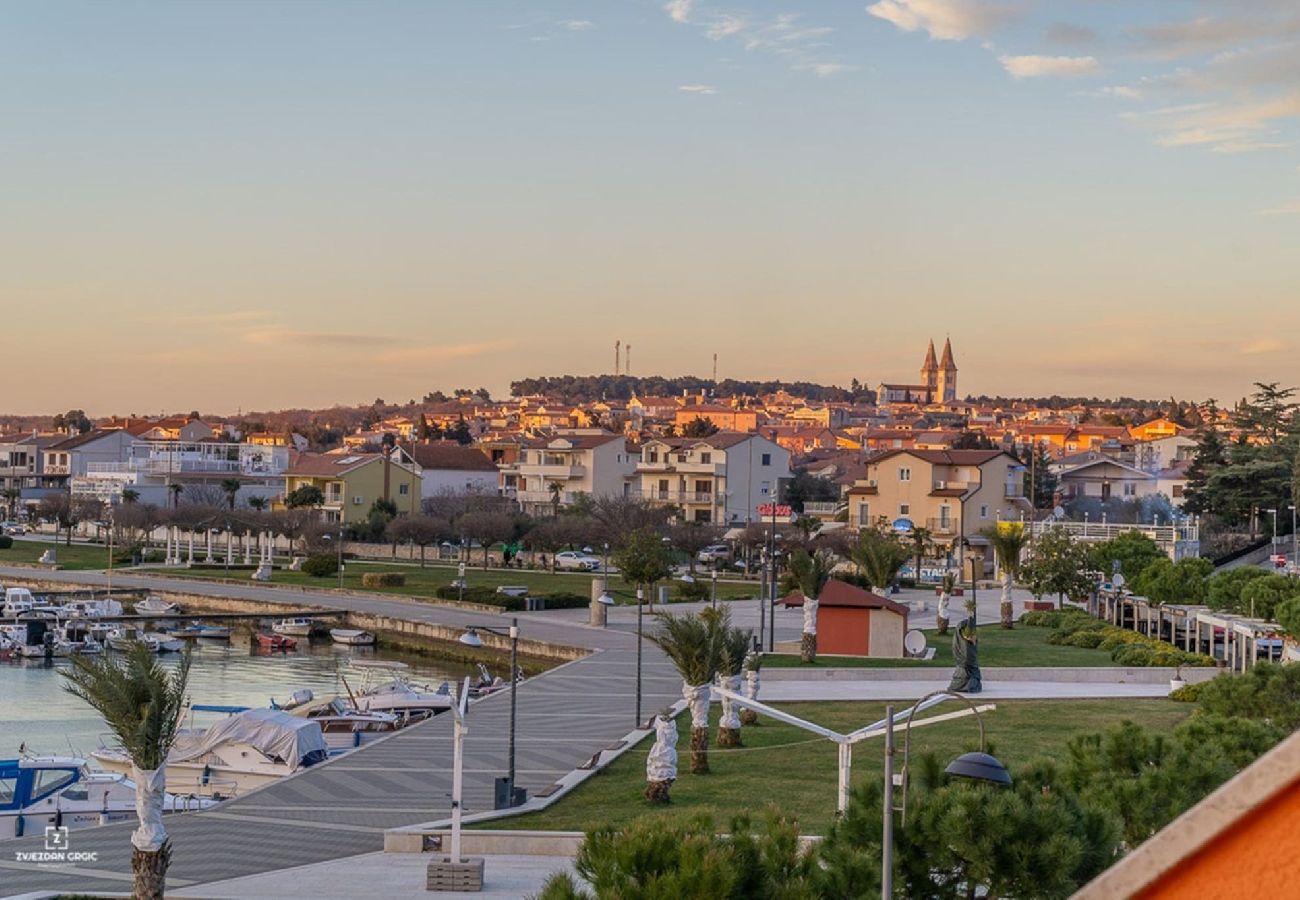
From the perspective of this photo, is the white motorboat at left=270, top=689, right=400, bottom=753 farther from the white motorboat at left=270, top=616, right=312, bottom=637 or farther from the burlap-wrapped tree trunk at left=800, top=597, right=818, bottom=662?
the white motorboat at left=270, top=616, right=312, bottom=637

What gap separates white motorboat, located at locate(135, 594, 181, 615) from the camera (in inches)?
2327

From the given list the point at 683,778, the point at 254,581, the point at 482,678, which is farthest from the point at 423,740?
the point at 254,581

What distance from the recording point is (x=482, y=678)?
4297 cm

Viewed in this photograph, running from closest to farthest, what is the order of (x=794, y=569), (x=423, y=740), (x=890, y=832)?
(x=890, y=832) → (x=423, y=740) → (x=794, y=569)

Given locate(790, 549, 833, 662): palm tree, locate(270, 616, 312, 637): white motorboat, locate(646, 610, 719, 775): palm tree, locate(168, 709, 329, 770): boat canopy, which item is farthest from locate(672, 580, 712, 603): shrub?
locate(646, 610, 719, 775): palm tree

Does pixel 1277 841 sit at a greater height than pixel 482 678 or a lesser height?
greater

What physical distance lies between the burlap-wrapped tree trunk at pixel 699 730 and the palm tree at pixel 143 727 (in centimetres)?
1013

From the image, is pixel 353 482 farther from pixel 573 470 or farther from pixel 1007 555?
pixel 1007 555

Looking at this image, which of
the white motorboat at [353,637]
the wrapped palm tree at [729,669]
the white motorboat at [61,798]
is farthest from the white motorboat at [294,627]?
the wrapped palm tree at [729,669]

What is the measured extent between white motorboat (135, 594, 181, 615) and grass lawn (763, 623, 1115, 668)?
2710cm

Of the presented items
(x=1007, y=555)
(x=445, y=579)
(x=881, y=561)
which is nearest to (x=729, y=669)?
(x=881, y=561)

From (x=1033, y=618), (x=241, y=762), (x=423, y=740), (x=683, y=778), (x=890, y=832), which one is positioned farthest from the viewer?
(x=1033, y=618)

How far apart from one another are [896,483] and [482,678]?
4230cm

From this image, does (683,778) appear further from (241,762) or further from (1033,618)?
(1033,618)
